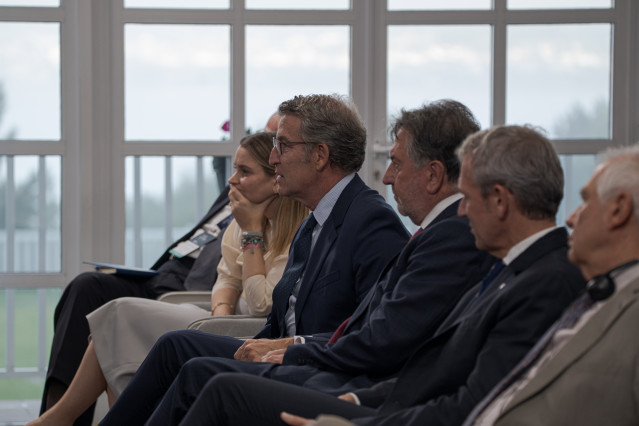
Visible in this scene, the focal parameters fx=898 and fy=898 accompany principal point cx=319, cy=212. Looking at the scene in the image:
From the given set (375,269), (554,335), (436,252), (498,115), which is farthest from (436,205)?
(498,115)

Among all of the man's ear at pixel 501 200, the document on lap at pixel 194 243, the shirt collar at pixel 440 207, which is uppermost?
the man's ear at pixel 501 200

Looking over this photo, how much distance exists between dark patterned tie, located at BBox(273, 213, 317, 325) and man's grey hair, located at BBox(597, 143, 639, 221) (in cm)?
126

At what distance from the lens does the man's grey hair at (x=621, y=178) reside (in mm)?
1430

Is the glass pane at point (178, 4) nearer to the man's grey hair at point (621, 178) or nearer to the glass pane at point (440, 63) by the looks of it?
the glass pane at point (440, 63)

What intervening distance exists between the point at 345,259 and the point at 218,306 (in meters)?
0.90

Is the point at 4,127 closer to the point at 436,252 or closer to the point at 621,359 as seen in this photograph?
the point at 436,252

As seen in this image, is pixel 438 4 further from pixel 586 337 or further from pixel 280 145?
pixel 586 337

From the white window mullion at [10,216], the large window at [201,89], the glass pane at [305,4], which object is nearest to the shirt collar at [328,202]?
the large window at [201,89]

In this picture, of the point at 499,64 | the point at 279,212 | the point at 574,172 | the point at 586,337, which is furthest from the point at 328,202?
the point at 574,172

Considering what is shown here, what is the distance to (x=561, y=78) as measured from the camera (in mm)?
4680

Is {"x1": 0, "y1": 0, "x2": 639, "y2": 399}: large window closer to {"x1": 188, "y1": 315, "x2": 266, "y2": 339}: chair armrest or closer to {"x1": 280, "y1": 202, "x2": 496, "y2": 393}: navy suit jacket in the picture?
{"x1": 188, "y1": 315, "x2": 266, "y2": 339}: chair armrest

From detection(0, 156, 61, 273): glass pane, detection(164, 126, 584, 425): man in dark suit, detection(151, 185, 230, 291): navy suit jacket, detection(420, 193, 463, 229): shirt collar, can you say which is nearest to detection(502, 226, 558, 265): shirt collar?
detection(164, 126, 584, 425): man in dark suit

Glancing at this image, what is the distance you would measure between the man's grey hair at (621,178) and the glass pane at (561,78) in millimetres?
3201

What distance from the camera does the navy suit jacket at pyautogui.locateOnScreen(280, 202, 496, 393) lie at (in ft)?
6.52
